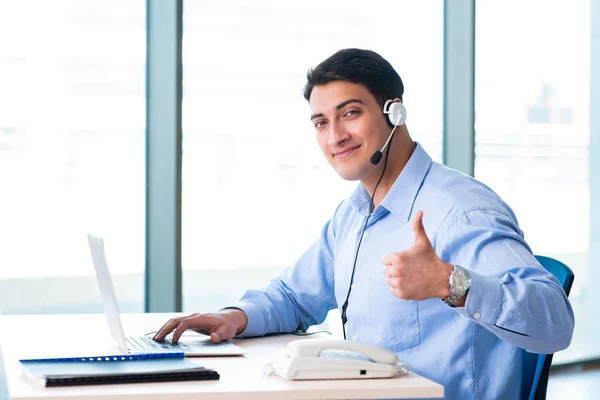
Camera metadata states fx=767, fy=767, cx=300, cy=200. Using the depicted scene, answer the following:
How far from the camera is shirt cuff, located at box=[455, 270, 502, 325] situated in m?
1.40

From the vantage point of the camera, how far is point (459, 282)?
4.60 feet

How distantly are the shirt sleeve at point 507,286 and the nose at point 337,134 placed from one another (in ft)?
1.44

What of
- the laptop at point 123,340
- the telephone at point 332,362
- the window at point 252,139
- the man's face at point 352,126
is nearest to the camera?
the telephone at point 332,362

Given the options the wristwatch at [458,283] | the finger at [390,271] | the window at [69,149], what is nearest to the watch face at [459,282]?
the wristwatch at [458,283]

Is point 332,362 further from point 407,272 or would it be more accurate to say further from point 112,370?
point 112,370

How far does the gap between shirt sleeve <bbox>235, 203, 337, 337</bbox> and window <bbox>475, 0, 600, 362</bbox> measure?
2.35 m

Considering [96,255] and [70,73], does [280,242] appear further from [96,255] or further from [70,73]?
[96,255]

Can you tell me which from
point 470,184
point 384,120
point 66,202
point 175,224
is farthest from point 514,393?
point 66,202

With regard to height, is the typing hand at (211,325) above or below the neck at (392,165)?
below

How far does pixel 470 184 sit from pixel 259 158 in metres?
1.97

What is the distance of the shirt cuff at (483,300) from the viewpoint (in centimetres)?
140

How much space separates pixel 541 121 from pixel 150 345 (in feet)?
11.6

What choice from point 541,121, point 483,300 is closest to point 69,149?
point 483,300

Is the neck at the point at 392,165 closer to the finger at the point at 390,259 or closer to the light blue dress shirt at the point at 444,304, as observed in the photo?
the light blue dress shirt at the point at 444,304
